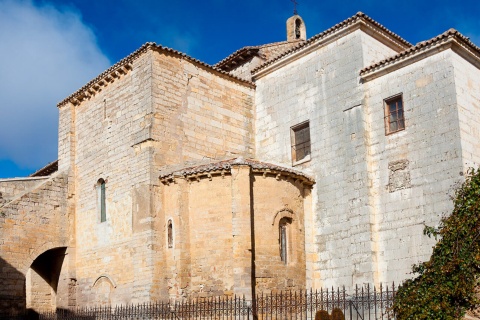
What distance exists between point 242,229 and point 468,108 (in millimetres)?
6540

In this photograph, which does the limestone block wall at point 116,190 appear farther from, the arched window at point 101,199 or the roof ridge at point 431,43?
the roof ridge at point 431,43

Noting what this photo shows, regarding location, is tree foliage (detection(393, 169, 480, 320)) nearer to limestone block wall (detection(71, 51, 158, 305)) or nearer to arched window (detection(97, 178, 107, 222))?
limestone block wall (detection(71, 51, 158, 305))

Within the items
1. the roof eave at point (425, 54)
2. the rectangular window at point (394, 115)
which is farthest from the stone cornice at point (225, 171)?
the roof eave at point (425, 54)

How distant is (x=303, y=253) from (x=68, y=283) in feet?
26.0

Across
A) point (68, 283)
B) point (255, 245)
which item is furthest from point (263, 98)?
point (68, 283)

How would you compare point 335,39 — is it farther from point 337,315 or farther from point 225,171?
point 337,315

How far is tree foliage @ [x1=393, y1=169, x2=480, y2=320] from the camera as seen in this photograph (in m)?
12.7

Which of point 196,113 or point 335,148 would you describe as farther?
point 196,113

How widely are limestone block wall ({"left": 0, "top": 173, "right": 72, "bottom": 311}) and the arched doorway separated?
174 cm

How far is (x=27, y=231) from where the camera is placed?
2016cm

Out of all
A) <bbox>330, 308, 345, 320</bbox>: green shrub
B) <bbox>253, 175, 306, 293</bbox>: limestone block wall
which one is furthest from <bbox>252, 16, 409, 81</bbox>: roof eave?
<bbox>330, 308, 345, 320</bbox>: green shrub

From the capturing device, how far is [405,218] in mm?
16469

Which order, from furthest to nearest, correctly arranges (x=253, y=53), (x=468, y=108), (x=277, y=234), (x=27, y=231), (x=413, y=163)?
(x=253, y=53) → (x=27, y=231) → (x=277, y=234) → (x=413, y=163) → (x=468, y=108)

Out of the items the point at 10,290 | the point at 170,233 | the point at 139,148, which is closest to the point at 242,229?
the point at 170,233
